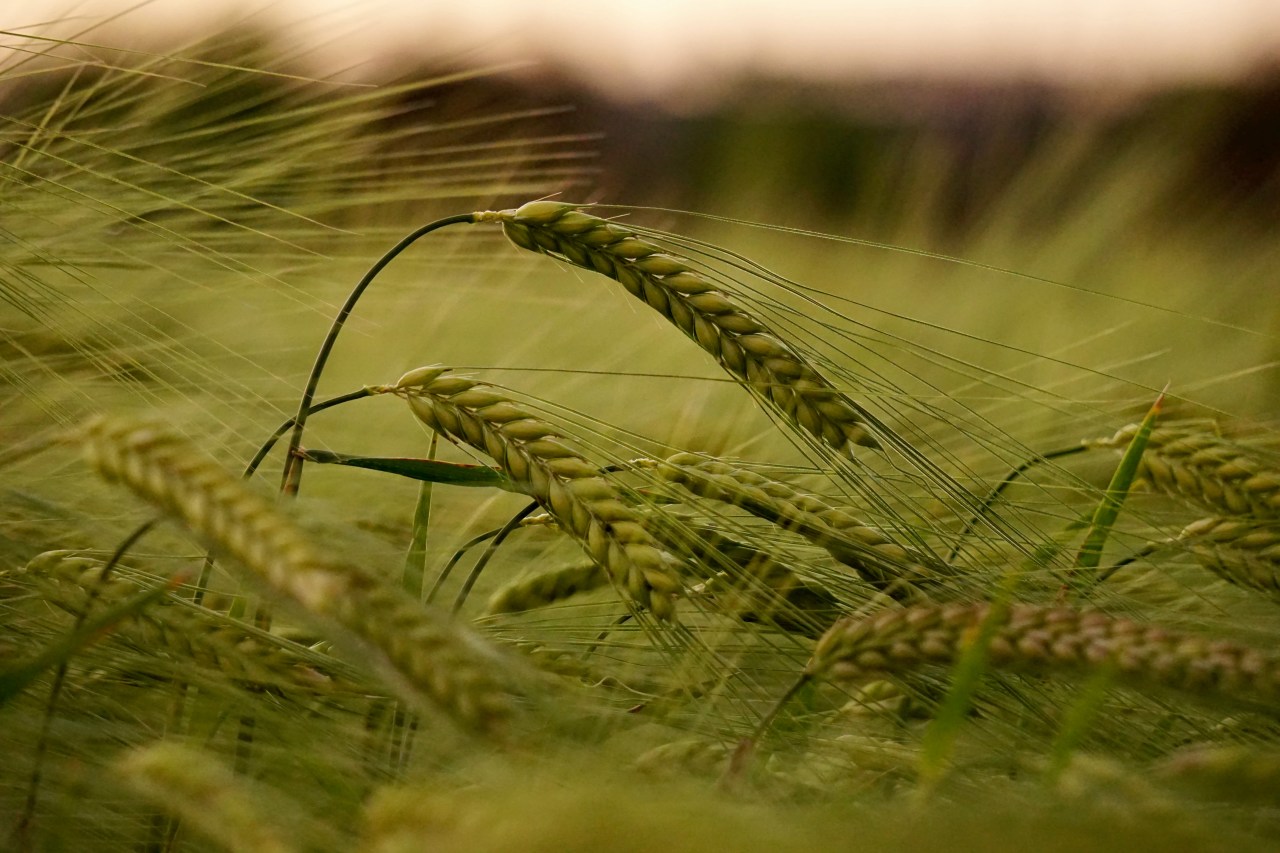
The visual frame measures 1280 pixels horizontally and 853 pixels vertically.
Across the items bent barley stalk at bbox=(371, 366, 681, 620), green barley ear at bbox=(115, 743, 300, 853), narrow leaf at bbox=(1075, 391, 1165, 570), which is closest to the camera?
green barley ear at bbox=(115, 743, 300, 853)

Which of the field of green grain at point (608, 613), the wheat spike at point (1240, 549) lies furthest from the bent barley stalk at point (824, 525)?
the wheat spike at point (1240, 549)

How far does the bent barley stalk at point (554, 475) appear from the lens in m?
0.46

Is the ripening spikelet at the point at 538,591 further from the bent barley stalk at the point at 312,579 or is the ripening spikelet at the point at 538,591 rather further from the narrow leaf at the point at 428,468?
the bent barley stalk at the point at 312,579

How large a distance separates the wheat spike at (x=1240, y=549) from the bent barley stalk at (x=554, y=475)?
35 cm

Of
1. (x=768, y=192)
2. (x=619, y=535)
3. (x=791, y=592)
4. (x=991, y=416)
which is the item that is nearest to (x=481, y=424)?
(x=619, y=535)

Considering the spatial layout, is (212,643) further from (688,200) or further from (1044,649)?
(688,200)

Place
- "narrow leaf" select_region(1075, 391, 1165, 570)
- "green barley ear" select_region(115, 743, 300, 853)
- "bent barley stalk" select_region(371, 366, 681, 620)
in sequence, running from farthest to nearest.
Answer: "narrow leaf" select_region(1075, 391, 1165, 570)
"bent barley stalk" select_region(371, 366, 681, 620)
"green barley ear" select_region(115, 743, 300, 853)

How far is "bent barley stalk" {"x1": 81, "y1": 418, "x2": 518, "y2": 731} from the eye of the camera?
1.12 ft

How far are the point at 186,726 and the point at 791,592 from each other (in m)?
0.33

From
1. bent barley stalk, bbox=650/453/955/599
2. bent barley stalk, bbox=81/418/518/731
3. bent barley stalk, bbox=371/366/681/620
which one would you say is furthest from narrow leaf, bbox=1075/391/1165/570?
bent barley stalk, bbox=81/418/518/731

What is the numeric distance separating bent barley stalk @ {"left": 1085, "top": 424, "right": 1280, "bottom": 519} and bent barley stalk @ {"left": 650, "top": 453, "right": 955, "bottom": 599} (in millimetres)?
223

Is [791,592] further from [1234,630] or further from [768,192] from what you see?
[768,192]

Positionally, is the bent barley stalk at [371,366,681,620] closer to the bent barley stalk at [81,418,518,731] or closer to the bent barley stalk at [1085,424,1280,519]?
the bent barley stalk at [81,418,518,731]

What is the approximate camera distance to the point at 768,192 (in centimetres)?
296
